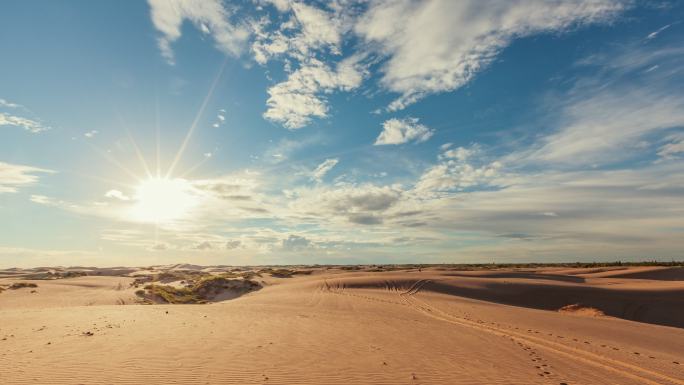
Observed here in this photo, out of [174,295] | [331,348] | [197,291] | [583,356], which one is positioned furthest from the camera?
[197,291]

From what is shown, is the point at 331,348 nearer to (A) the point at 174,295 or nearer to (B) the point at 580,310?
(B) the point at 580,310

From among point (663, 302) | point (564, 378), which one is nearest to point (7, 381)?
point (564, 378)

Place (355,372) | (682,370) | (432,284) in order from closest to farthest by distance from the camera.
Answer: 1. (355,372)
2. (682,370)
3. (432,284)

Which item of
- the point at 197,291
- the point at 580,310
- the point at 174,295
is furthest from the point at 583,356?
the point at 197,291

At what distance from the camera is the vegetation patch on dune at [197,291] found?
29.3 m

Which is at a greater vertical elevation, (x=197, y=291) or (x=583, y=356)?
(x=197, y=291)

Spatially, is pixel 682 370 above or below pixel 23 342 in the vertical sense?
below

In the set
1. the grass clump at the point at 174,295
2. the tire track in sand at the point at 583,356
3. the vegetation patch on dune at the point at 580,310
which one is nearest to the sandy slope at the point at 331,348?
the tire track in sand at the point at 583,356

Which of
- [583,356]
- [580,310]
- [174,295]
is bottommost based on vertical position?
[580,310]

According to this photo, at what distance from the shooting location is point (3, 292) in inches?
1145

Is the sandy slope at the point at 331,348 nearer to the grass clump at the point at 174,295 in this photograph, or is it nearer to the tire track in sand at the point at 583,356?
the tire track in sand at the point at 583,356

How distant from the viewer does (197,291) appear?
34.6 m

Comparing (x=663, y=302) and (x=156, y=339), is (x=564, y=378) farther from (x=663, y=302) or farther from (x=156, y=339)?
(x=663, y=302)

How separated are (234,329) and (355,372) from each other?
20.9 ft
